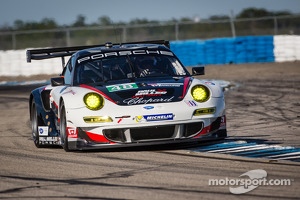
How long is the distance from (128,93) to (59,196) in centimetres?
289

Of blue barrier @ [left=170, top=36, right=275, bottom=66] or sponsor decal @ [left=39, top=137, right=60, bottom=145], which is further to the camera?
blue barrier @ [left=170, top=36, right=275, bottom=66]

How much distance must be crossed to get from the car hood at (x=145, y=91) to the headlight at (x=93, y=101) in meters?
0.09

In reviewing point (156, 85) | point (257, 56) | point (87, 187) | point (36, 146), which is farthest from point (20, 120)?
point (257, 56)

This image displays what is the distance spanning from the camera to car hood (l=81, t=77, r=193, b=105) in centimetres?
879

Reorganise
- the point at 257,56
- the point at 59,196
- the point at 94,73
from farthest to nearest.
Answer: the point at 257,56 → the point at 94,73 → the point at 59,196

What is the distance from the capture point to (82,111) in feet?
28.8

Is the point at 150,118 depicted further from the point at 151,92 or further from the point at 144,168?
the point at 144,168

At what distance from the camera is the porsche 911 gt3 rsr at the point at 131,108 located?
341 inches

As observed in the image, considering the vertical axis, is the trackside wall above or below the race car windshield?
below

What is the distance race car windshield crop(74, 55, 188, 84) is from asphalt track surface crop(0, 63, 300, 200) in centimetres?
96

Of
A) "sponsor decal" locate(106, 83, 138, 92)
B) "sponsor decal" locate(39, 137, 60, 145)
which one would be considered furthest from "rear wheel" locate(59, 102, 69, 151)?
"sponsor decal" locate(106, 83, 138, 92)

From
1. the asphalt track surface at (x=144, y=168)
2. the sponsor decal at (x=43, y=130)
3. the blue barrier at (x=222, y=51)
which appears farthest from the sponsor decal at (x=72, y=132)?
the blue barrier at (x=222, y=51)

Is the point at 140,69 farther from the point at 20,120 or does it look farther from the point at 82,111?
the point at 20,120

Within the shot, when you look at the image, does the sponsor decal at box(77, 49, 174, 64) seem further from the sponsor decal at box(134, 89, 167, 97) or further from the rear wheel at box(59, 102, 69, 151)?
the sponsor decal at box(134, 89, 167, 97)
